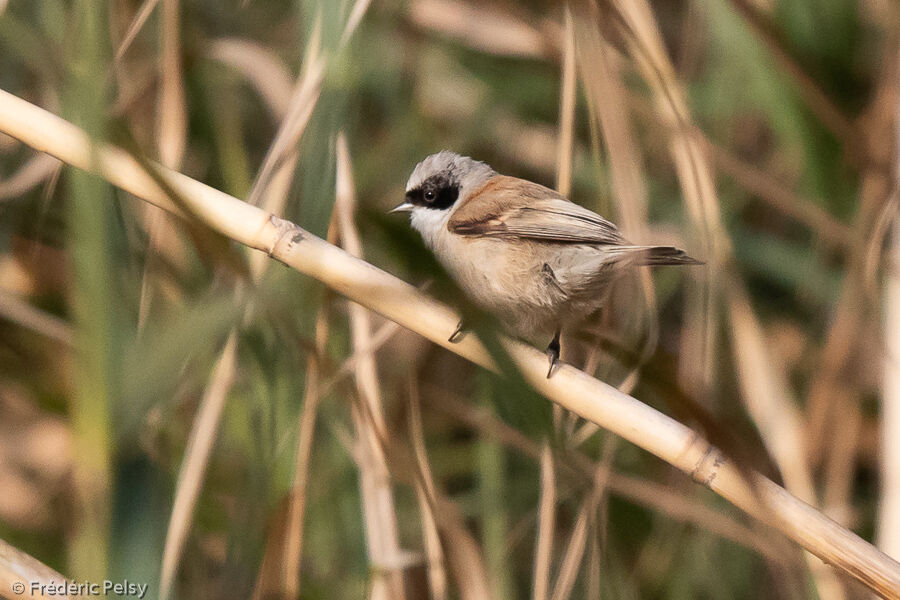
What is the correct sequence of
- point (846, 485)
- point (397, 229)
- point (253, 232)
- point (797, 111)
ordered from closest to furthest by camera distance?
point (397, 229), point (253, 232), point (797, 111), point (846, 485)

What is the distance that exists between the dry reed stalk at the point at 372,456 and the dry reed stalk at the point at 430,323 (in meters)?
0.38

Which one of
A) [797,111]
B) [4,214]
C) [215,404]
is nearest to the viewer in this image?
[215,404]

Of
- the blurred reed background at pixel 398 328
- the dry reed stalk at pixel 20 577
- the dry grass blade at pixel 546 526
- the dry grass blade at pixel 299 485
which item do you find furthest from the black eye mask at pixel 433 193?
the dry reed stalk at pixel 20 577

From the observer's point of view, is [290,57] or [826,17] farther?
[290,57]

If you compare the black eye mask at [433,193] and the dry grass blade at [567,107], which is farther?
the black eye mask at [433,193]

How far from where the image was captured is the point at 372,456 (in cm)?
170

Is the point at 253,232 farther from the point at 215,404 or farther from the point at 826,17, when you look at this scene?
the point at 826,17

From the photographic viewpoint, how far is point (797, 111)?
1.90 m

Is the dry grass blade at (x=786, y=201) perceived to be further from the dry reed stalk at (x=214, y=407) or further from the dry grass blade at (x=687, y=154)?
the dry reed stalk at (x=214, y=407)

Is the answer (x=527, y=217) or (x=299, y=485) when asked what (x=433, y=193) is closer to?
(x=527, y=217)

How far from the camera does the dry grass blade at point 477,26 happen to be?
2.58 meters

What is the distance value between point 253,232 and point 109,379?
297 mm

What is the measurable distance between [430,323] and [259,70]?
1.24 metres

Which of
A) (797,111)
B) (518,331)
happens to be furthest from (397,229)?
(797,111)
